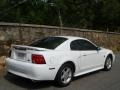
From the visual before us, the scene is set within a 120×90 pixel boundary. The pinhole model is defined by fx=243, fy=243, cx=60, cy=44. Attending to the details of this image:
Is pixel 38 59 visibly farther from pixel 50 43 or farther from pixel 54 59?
pixel 50 43

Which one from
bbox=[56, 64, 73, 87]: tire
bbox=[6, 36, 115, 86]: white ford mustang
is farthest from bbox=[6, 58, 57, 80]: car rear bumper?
bbox=[56, 64, 73, 87]: tire

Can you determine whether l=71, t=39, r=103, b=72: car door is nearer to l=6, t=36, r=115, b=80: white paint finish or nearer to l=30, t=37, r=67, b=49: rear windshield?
l=6, t=36, r=115, b=80: white paint finish

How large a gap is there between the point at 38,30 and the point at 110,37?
9.35 metres

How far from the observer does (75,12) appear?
87.0 feet

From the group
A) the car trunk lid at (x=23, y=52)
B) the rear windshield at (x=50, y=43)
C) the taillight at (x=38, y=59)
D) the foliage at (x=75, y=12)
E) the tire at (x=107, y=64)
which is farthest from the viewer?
the foliage at (x=75, y=12)

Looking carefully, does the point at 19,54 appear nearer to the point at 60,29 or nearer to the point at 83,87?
the point at 83,87

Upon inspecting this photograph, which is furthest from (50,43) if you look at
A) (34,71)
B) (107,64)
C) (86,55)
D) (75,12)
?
Answer: (75,12)

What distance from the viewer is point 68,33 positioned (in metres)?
14.7

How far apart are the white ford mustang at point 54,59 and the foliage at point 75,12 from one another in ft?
37.6

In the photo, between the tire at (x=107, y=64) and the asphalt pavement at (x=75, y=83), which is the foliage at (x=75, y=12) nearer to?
the tire at (x=107, y=64)

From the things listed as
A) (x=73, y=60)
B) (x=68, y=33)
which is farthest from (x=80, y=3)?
(x=73, y=60)

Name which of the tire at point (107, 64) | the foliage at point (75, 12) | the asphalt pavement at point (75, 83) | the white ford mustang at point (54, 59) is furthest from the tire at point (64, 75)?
the foliage at point (75, 12)

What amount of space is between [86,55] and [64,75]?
4.14 ft

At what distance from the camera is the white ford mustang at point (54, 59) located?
6.60m
